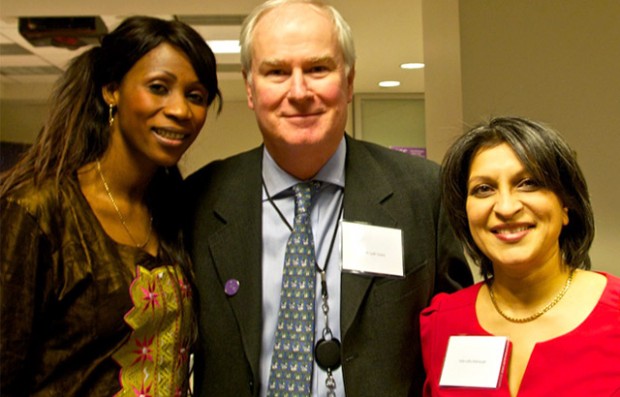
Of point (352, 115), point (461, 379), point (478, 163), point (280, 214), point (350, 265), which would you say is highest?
point (352, 115)

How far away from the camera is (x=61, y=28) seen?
4.85 m

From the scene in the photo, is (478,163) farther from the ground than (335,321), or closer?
farther from the ground

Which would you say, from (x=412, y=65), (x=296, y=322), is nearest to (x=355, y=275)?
(x=296, y=322)

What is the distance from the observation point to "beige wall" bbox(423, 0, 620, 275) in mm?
2861

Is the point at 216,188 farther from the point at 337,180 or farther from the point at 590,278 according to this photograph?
the point at 590,278

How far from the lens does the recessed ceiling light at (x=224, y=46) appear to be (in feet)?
17.8

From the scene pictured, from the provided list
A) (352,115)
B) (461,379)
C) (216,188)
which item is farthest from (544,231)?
(352,115)

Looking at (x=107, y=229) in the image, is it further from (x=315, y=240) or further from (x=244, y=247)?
(x=315, y=240)

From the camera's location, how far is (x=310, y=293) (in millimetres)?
1740

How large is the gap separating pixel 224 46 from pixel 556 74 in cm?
328

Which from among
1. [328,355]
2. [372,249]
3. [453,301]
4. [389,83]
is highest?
[389,83]

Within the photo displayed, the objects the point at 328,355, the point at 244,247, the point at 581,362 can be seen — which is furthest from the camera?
the point at 244,247

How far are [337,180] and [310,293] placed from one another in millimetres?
344

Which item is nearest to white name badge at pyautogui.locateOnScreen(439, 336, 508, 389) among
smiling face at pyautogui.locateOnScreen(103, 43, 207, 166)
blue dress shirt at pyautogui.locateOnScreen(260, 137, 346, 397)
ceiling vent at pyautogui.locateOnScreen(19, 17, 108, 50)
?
blue dress shirt at pyautogui.locateOnScreen(260, 137, 346, 397)
